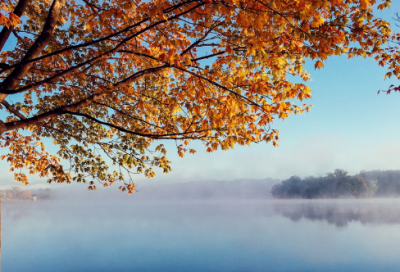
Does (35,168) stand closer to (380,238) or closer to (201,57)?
(201,57)

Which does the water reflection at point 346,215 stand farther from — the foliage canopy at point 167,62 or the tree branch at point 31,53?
the tree branch at point 31,53

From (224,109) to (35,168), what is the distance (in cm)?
1076

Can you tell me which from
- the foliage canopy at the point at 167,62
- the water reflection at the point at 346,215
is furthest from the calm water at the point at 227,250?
the foliage canopy at the point at 167,62

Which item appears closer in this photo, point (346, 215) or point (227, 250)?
point (227, 250)

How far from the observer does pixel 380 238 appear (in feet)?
123

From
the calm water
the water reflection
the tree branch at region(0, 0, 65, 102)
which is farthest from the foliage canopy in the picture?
the water reflection

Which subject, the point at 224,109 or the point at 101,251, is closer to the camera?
the point at 224,109

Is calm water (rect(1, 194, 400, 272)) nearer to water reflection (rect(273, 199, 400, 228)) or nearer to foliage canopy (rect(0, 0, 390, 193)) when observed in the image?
water reflection (rect(273, 199, 400, 228))

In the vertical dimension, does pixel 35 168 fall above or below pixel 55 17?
below

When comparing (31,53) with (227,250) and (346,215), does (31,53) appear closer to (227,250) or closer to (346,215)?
(227,250)

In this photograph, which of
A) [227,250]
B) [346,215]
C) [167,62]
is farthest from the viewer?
[346,215]

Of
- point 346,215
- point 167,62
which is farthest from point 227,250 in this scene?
point 346,215

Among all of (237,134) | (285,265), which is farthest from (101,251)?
(237,134)

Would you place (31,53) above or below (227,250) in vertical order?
above
